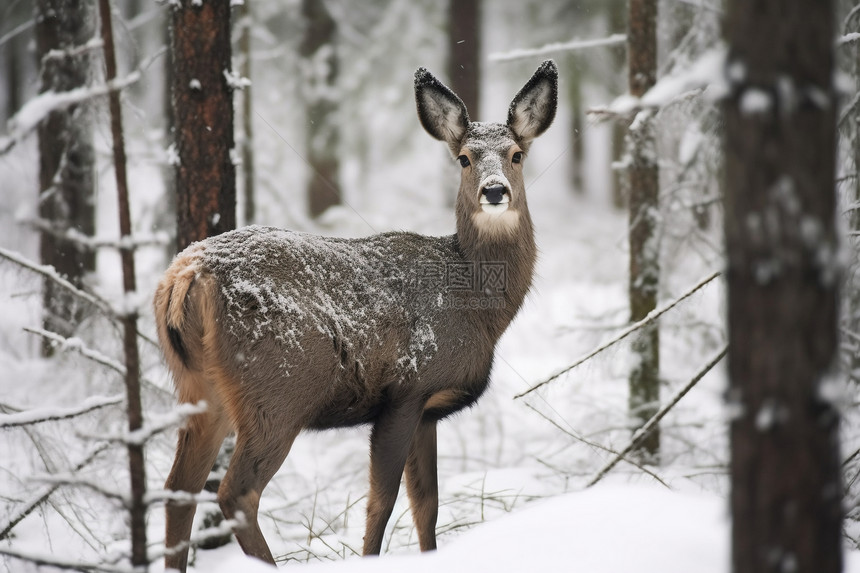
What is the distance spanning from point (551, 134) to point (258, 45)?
17637 millimetres

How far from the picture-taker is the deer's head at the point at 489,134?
5488 millimetres

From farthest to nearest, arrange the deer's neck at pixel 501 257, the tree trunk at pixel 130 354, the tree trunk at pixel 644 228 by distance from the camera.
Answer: the tree trunk at pixel 644 228, the deer's neck at pixel 501 257, the tree trunk at pixel 130 354

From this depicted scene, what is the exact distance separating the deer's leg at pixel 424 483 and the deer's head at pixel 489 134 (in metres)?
1.47

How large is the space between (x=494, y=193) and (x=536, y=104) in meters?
1.06

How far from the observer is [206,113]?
17.4 ft

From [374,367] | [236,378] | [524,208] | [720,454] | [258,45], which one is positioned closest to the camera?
[236,378]

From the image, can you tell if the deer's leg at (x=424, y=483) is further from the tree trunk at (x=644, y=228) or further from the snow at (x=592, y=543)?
the tree trunk at (x=644, y=228)

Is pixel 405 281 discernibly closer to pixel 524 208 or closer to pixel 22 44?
pixel 524 208

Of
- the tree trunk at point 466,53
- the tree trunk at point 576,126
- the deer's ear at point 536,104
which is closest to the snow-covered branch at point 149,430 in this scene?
the deer's ear at point 536,104

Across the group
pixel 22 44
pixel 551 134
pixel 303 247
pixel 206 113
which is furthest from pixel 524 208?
pixel 551 134

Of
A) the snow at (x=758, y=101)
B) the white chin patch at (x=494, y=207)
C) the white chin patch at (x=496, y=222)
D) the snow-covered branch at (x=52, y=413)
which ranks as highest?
the snow at (x=758, y=101)

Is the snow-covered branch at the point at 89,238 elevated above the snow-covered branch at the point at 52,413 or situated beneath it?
elevated above

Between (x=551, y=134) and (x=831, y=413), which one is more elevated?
(x=551, y=134)

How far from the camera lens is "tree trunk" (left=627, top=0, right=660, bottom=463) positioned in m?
6.74
